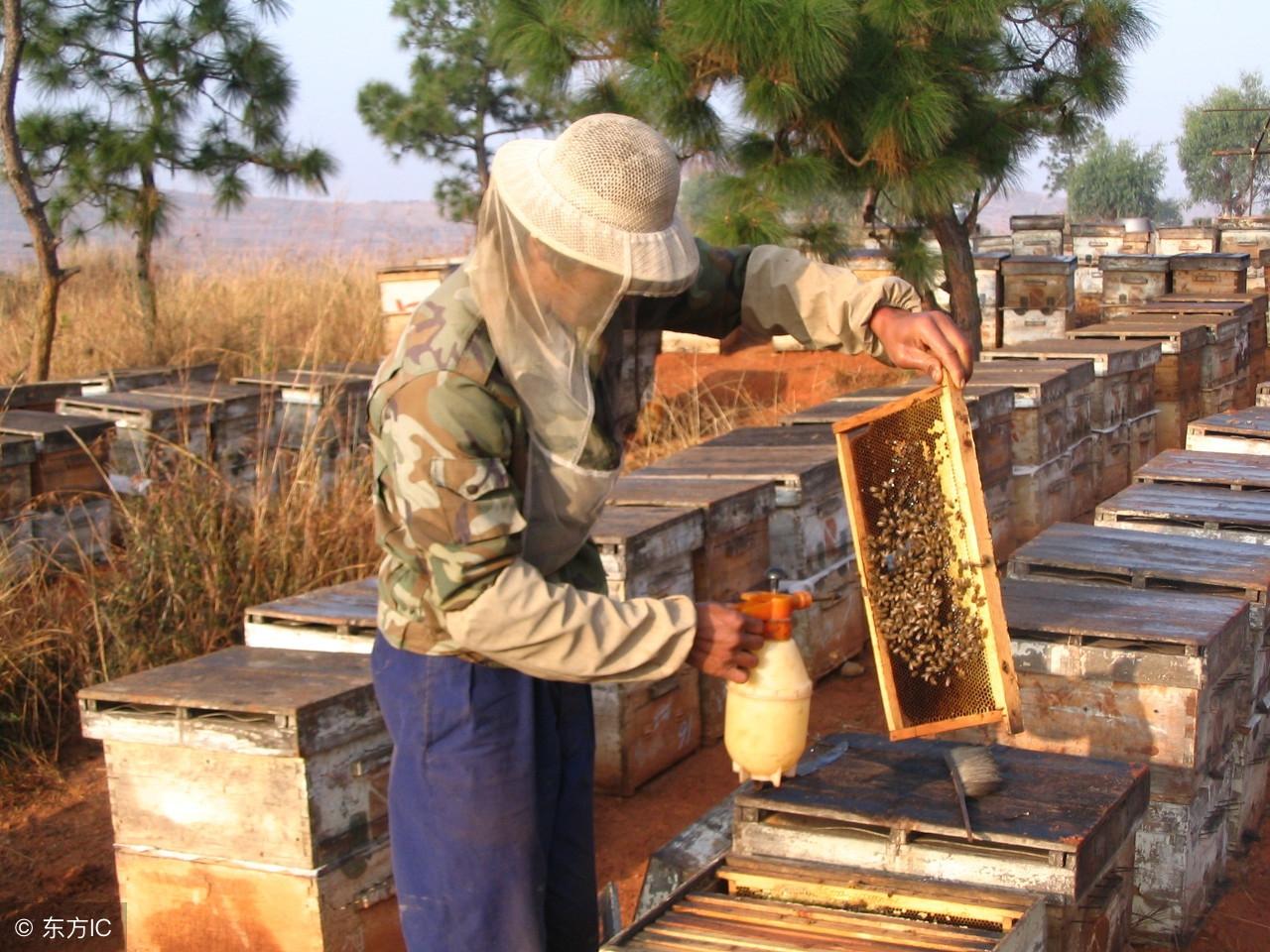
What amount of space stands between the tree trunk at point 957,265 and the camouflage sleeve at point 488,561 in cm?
733

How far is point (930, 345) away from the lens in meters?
2.49

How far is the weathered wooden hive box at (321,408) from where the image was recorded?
6.74 m

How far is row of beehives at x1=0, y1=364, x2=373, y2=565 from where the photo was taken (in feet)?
18.9

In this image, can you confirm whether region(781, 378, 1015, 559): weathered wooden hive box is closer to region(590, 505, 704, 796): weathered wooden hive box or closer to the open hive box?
region(590, 505, 704, 796): weathered wooden hive box

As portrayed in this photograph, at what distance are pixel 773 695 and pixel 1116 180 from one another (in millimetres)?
47438

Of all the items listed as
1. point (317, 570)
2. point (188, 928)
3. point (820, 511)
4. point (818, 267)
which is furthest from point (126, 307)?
point (818, 267)

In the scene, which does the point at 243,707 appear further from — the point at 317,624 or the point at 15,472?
the point at 15,472

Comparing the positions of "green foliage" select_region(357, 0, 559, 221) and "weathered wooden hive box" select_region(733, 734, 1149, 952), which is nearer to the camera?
"weathered wooden hive box" select_region(733, 734, 1149, 952)

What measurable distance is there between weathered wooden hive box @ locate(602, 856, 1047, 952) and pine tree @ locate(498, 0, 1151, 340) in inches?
227

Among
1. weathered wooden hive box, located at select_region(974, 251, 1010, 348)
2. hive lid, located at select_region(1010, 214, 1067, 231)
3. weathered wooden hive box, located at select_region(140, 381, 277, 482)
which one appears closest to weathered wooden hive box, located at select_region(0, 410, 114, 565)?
weathered wooden hive box, located at select_region(140, 381, 277, 482)

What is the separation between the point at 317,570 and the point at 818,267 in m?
3.28

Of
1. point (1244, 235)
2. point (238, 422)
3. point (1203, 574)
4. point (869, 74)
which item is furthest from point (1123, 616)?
point (1244, 235)

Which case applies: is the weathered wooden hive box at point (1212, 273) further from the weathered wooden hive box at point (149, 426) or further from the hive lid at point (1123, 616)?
the hive lid at point (1123, 616)

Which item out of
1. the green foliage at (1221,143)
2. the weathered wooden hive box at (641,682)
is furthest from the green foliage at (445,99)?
the green foliage at (1221,143)
